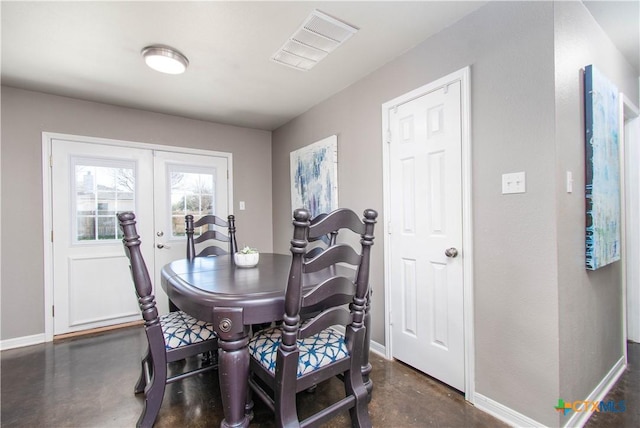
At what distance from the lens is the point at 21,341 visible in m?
2.68

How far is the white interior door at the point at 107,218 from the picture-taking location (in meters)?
2.91

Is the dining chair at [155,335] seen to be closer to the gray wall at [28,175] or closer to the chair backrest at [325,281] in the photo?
the chair backrest at [325,281]

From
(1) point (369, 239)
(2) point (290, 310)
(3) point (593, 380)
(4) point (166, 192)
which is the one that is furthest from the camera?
(4) point (166, 192)

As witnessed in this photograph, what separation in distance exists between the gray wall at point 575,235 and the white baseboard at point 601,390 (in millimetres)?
46

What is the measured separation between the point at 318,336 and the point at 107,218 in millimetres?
2900

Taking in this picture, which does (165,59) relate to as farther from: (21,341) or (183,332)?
(21,341)

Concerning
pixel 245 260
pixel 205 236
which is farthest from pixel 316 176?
pixel 245 260

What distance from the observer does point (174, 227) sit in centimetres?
348

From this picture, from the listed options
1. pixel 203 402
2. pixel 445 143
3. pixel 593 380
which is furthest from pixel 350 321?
pixel 593 380

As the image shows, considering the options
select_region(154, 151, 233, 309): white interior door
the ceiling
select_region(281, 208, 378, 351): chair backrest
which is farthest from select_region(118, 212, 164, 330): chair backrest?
select_region(154, 151, 233, 309): white interior door

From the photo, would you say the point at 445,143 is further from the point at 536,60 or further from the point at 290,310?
the point at 290,310

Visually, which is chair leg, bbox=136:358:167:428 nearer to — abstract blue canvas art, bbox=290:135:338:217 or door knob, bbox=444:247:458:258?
door knob, bbox=444:247:458:258

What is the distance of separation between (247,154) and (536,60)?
3329mm

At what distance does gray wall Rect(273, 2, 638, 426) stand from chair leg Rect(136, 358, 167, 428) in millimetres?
1793
